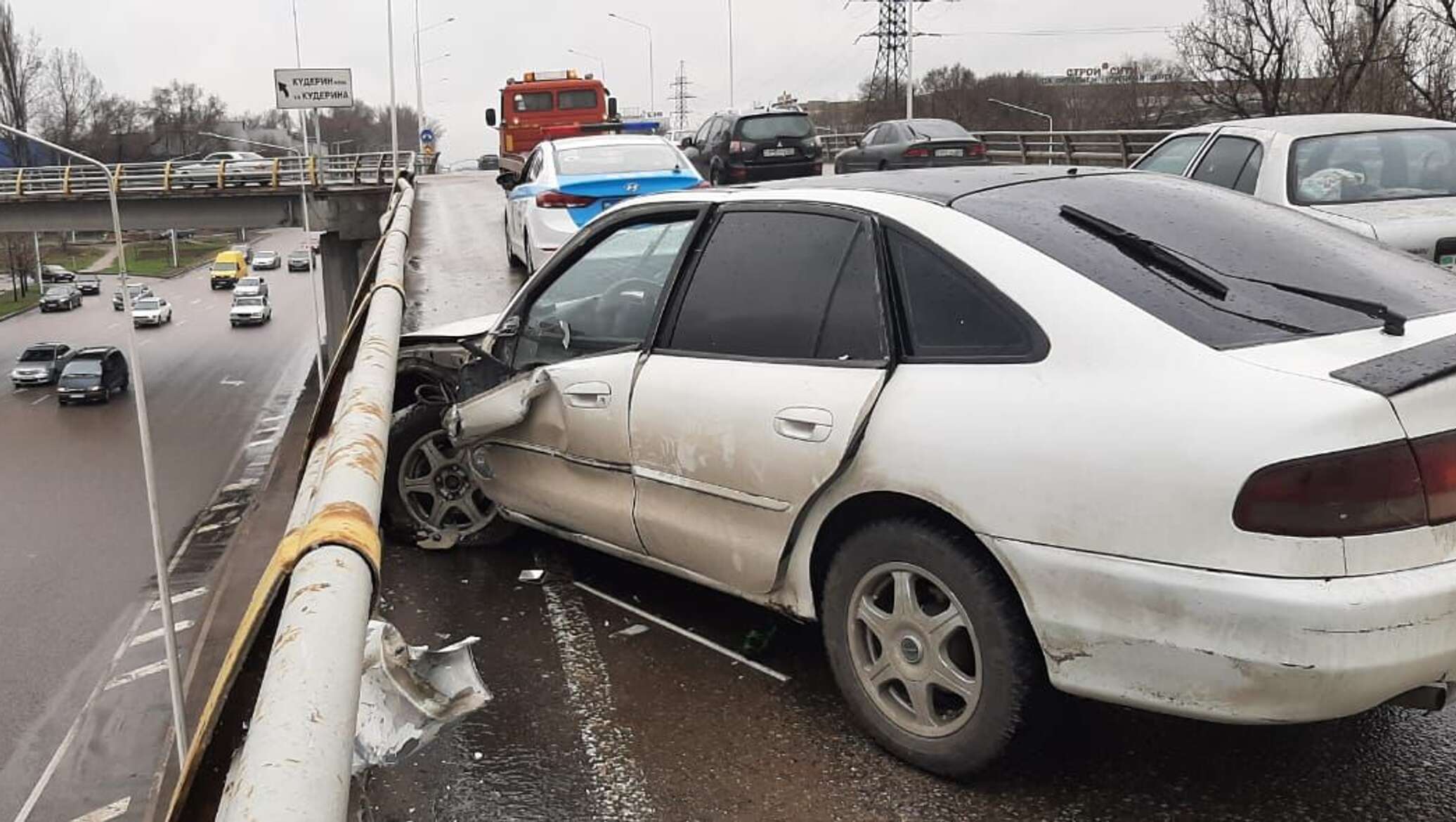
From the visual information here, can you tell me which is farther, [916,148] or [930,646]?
[916,148]

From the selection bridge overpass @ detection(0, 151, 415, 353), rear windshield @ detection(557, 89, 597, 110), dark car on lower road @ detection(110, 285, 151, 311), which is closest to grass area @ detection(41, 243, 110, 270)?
bridge overpass @ detection(0, 151, 415, 353)

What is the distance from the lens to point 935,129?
25609mm

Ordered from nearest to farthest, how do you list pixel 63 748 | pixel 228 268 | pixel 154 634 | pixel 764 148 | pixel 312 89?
pixel 63 748
pixel 154 634
pixel 764 148
pixel 312 89
pixel 228 268

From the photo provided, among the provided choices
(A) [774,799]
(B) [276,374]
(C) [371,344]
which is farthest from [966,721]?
(B) [276,374]

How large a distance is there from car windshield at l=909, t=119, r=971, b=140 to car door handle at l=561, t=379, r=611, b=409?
20976 mm

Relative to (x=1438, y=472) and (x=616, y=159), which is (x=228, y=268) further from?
(x=1438, y=472)

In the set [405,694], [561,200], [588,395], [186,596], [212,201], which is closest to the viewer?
[405,694]

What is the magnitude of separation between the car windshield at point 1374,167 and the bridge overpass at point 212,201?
38.7 meters

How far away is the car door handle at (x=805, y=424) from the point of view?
3.64 meters

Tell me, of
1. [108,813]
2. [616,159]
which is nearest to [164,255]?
[108,813]

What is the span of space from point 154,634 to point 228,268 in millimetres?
62674

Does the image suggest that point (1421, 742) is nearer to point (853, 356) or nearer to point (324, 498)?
point (853, 356)

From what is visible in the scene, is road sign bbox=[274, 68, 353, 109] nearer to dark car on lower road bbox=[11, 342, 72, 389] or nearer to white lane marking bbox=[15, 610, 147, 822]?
white lane marking bbox=[15, 610, 147, 822]

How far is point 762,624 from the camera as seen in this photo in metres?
4.77
